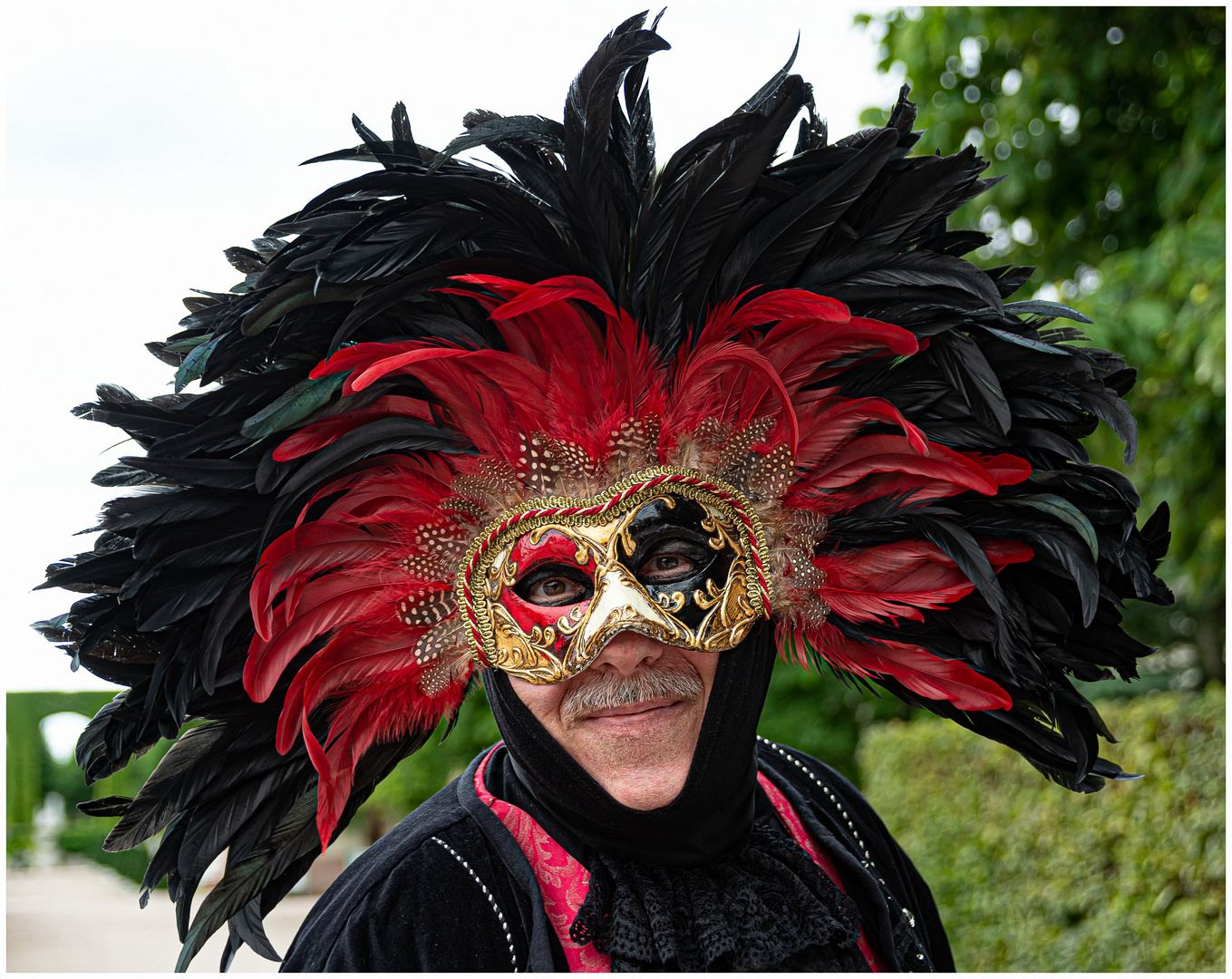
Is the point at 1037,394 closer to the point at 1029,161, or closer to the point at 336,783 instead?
the point at 336,783

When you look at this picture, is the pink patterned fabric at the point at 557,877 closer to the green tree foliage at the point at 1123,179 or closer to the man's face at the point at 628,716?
the man's face at the point at 628,716

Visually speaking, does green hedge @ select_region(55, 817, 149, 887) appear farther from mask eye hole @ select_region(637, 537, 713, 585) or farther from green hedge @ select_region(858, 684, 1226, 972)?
mask eye hole @ select_region(637, 537, 713, 585)

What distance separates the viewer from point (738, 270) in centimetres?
230

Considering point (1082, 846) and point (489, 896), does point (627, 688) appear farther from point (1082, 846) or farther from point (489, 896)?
point (1082, 846)

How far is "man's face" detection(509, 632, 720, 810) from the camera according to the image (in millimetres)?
2234

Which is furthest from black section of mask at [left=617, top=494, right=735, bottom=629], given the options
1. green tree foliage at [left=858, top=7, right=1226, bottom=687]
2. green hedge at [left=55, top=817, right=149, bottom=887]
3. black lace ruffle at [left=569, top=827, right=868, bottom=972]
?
green hedge at [left=55, top=817, right=149, bottom=887]

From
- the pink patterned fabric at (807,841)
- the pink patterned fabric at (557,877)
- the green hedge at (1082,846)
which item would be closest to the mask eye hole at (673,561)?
the pink patterned fabric at (557,877)

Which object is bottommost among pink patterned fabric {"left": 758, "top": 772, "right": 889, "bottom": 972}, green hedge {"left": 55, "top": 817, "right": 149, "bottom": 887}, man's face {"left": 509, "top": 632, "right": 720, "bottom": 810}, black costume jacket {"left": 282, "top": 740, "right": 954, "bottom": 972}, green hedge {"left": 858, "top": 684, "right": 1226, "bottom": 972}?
green hedge {"left": 55, "top": 817, "right": 149, "bottom": 887}

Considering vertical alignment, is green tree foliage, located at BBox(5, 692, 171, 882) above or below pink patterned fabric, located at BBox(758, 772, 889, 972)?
below

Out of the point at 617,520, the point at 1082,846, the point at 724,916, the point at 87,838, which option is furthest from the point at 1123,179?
the point at 87,838

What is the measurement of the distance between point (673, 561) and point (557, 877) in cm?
70

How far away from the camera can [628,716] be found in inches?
88.8

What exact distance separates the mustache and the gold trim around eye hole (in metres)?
0.20

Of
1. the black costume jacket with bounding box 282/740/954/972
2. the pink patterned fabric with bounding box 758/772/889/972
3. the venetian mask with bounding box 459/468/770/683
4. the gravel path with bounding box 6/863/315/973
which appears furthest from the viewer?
the gravel path with bounding box 6/863/315/973
